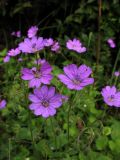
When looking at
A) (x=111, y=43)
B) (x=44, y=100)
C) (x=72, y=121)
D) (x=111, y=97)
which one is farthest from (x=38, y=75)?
(x=111, y=43)

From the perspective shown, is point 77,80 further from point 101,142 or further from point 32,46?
point 101,142

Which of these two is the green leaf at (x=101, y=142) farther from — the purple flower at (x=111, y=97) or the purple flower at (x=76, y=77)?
the purple flower at (x=76, y=77)

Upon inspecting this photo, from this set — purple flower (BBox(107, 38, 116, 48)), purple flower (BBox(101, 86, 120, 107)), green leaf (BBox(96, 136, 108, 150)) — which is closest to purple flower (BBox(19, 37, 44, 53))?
purple flower (BBox(101, 86, 120, 107))

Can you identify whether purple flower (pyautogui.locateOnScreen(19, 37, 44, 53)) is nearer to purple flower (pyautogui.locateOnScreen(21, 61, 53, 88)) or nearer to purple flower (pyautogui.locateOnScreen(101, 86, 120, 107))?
purple flower (pyautogui.locateOnScreen(21, 61, 53, 88))

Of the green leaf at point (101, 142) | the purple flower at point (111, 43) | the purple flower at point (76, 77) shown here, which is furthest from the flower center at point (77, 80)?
the purple flower at point (111, 43)

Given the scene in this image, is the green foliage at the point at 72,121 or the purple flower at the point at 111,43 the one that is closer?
the green foliage at the point at 72,121

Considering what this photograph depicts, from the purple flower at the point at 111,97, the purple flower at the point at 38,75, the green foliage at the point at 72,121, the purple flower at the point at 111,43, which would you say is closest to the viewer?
the purple flower at the point at 38,75
